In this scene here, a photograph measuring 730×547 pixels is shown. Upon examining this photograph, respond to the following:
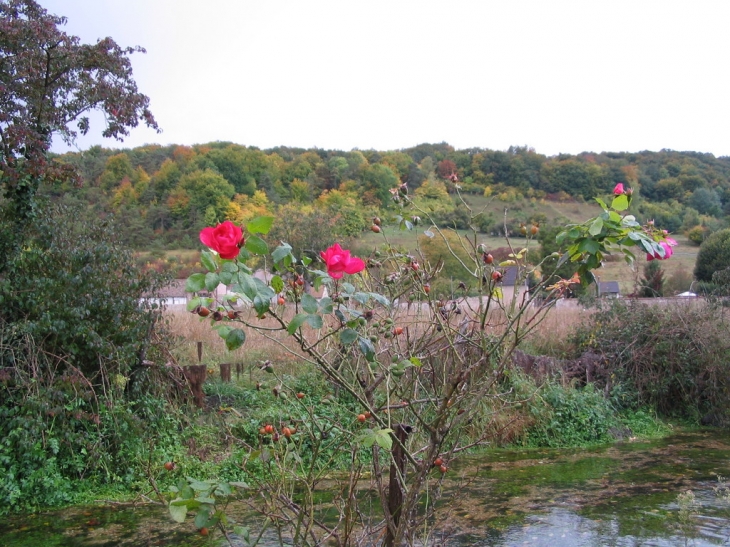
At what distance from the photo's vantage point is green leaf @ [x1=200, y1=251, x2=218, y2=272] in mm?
1725

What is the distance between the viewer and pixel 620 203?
2174 mm

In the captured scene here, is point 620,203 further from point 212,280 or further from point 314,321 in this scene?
point 212,280

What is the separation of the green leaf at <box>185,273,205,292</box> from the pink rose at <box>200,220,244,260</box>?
0.09m

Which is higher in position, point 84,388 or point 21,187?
point 21,187

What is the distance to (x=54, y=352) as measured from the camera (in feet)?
21.7

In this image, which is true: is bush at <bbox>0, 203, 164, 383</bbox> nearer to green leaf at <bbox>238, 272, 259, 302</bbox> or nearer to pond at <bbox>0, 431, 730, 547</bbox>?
pond at <bbox>0, 431, 730, 547</bbox>

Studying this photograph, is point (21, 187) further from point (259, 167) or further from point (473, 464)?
point (259, 167)

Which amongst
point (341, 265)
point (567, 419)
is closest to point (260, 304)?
point (341, 265)

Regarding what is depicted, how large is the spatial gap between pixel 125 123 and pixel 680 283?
2216 centimetres

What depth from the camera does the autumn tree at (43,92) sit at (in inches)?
273

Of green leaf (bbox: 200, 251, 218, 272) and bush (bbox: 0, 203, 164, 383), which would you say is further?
bush (bbox: 0, 203, 164, 383)

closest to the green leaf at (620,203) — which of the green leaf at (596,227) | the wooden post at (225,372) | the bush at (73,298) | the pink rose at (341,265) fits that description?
the green leaf at (596,227)

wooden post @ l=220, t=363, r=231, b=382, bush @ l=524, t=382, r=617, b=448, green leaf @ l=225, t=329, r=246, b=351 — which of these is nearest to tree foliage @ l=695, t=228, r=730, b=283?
bush @ l=524, t=382, r=617, b=448

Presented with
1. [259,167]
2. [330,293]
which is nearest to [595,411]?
[330,293]
